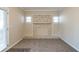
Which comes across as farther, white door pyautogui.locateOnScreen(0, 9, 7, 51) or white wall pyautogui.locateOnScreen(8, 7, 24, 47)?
white wall pyautogui.locateOnScreen(8, 7, 24, 47)

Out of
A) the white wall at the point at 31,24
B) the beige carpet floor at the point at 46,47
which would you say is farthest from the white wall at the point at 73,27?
the white wall at the point at 31,24

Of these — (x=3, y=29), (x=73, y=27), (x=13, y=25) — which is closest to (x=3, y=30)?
(x=3, y=29)

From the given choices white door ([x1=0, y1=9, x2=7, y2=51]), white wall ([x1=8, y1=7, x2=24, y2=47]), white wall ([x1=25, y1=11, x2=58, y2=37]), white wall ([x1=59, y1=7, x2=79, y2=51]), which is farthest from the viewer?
white wall ([x1=25, y1=11, x2=58, y2=37])

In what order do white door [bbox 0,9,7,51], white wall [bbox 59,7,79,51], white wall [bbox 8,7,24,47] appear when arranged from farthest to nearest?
white wall [bbox 8,7,24,47]
white wall [bbox 59,7,79,51]
white door [bbox 0,9,7,51]

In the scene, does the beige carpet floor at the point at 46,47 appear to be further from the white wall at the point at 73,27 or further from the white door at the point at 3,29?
the white door at the point at 3,29

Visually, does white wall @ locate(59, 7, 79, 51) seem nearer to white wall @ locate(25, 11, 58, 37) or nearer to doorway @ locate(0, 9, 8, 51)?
doorway @ locate(0, 9, 8, 51)

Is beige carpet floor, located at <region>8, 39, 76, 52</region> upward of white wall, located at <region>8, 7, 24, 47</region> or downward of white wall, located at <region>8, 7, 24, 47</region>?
downward

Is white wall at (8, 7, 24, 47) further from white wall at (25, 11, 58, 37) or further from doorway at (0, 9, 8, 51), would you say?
white wall at (25, 11, 58, 37)

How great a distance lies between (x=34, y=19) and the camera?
10680mm

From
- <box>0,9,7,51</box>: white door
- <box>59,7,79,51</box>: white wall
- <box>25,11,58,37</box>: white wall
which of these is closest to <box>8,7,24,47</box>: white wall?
<box>0,9,7,51</box>: white door

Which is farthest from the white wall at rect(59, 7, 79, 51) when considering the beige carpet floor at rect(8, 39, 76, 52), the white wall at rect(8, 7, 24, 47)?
the white wall at rect(8, 7, 24, 47)
